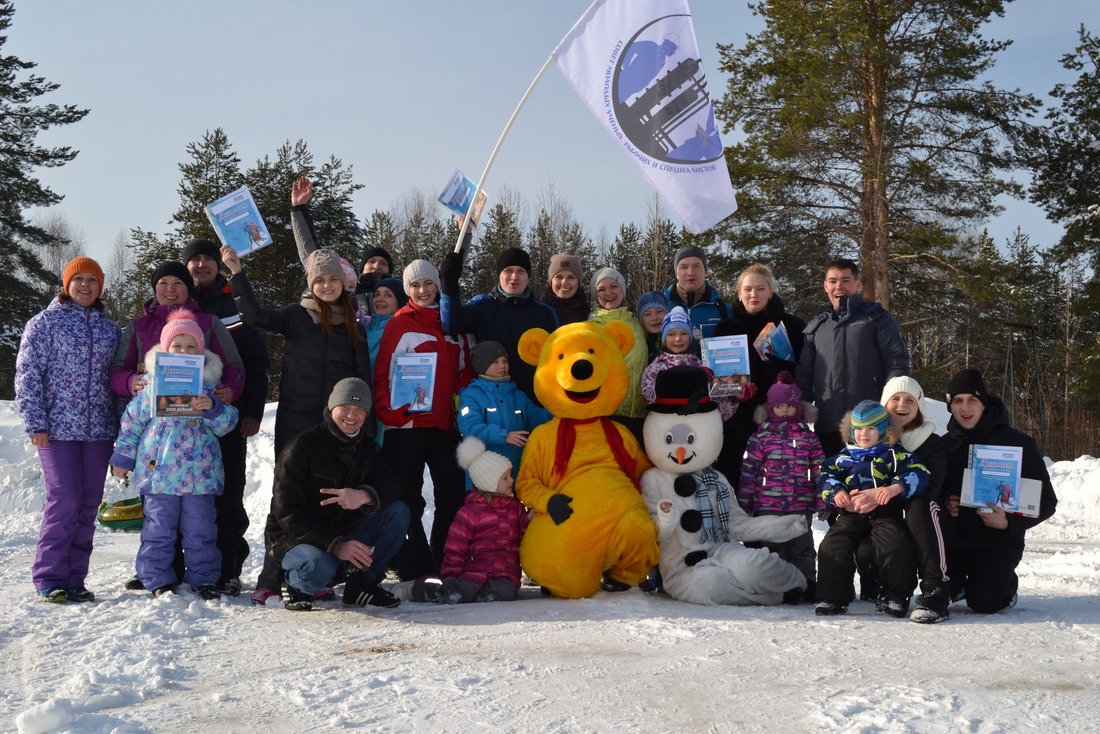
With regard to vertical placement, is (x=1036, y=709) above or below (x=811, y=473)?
below

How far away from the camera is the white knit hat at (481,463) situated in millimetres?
5824

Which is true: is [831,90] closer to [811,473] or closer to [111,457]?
[811,473]

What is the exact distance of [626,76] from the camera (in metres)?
6.57

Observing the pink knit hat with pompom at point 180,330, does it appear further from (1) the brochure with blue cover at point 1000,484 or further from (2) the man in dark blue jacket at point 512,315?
(1) the brochure with blue cover at point 1000,484

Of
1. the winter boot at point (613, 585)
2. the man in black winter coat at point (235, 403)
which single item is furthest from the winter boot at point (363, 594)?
the winter boot at point (613, 585)

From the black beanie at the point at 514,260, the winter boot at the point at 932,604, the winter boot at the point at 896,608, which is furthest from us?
the black beanie at the point at 514,260

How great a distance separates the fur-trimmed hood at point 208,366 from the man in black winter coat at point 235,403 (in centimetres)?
39

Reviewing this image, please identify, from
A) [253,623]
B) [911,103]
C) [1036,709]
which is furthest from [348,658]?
[911,103]

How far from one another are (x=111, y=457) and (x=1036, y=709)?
16.6ft

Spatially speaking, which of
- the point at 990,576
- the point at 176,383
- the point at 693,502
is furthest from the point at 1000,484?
the point at 176,383

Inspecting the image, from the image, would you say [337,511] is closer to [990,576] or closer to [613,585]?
[613,585]

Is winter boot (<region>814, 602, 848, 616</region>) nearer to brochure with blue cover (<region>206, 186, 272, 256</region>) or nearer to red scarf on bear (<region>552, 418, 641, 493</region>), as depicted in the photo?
red scarf on bear (<region>552, 418, 641, 493</region>)

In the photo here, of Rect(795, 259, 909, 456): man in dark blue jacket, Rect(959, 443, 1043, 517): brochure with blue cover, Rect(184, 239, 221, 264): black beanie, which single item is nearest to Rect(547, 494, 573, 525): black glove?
Rect(795, 259, 909, 456): man in dark blue jacket

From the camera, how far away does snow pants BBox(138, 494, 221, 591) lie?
5.70m
